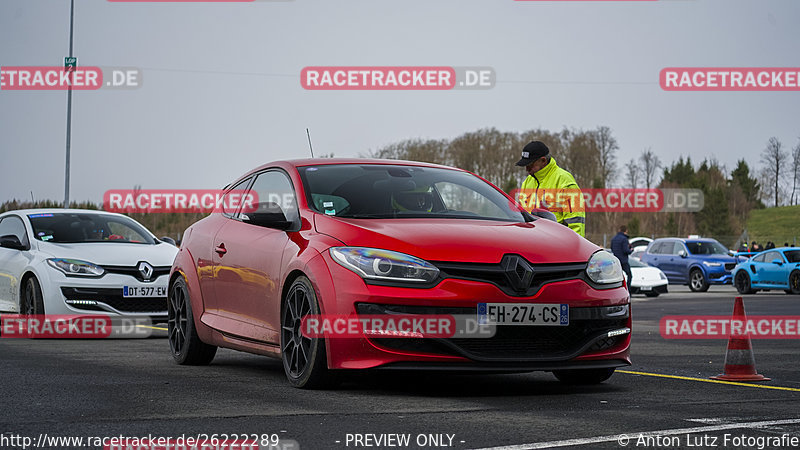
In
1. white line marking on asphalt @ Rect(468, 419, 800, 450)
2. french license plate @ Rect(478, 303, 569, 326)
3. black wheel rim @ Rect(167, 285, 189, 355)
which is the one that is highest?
french license plate @ Rect(478, 303, 569, 326)

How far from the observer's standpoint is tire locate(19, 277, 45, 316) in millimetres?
12633

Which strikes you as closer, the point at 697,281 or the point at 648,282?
the point at 648,282

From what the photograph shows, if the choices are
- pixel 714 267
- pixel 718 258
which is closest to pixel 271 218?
pixel 714 267

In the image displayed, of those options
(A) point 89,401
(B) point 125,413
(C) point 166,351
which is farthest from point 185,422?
(C) point 166,351

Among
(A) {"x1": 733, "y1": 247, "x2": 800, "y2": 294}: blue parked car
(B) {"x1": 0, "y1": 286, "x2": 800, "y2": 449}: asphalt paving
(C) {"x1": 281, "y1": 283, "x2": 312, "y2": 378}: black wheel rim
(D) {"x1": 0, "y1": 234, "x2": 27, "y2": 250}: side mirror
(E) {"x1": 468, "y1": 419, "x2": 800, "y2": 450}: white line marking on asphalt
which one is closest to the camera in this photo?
(E) {"x1": 468, "y1": 419, "x2": 800, "y2": 450}: white line marking on asphalt

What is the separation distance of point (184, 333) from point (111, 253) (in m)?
3.99

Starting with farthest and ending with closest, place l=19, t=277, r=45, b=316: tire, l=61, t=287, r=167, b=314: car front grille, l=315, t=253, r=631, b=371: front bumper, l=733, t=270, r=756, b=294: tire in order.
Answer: l=733, t=270, r=756, b=294: tire < l=19, t=277, r=45, b=316: tire < l=61, t=287, r=167, b=314: car front grille < l=315, t=253, r=631, b=371: front bumper

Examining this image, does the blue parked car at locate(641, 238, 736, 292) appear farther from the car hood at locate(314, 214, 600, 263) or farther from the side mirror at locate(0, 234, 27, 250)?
the car hood at locate(314, 214, 600, 263)

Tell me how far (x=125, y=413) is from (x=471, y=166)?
9379 cm

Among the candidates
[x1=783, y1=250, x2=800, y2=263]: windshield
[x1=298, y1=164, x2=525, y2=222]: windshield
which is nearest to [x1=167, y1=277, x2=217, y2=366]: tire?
[x1=298, y1=164, x2=525, y2=222]: windshield

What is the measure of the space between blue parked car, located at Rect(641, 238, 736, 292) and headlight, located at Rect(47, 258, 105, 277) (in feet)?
80.7

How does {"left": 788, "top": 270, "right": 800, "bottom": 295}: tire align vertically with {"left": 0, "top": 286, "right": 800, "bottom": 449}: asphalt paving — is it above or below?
above

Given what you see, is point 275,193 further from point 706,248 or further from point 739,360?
point 706,248

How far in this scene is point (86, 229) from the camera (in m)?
13.6
